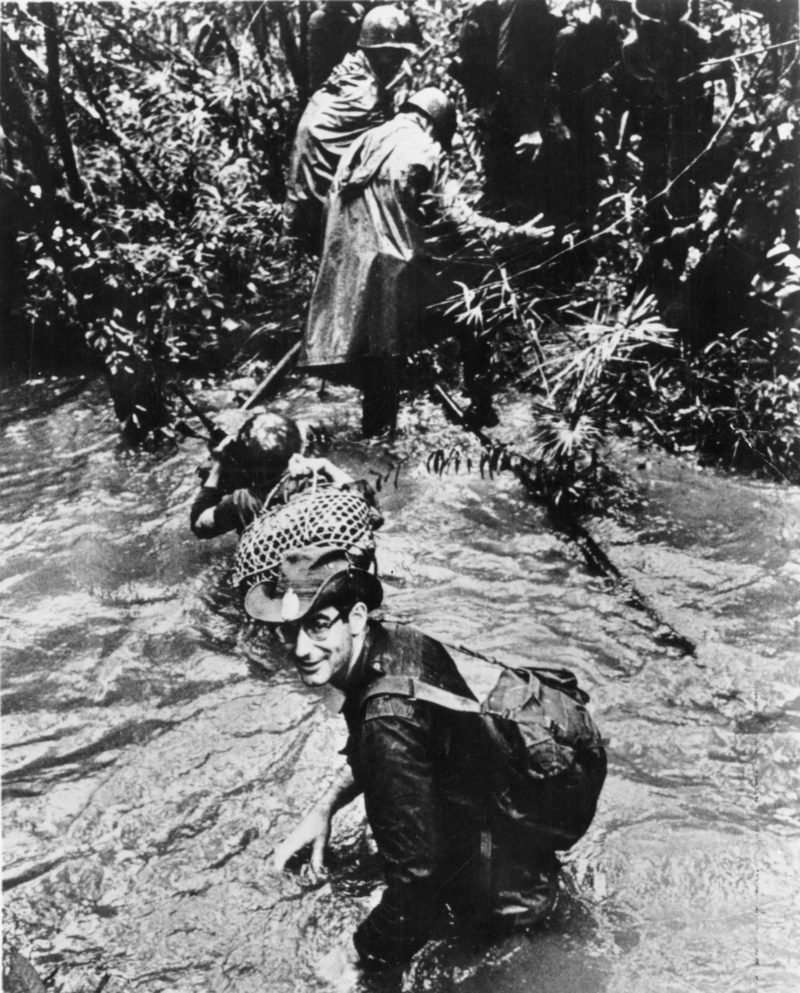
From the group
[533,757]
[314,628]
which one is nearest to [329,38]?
[314,628]

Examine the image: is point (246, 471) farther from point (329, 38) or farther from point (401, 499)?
point (329, 38)

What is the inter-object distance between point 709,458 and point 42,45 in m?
5.00

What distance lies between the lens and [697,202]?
5281 mm

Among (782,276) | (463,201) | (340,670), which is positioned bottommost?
(340,670)

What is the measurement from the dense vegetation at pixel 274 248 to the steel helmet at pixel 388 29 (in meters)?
0.98

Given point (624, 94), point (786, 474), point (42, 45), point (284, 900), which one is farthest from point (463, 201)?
point (284, 900)

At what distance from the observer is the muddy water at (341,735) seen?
8.27 feet

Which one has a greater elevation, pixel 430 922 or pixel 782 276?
pixel 782 276

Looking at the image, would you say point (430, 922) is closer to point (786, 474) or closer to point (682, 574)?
point (682, 574)

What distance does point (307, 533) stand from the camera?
229cm

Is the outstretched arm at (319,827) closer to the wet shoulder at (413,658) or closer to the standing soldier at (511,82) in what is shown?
the wet shoulder at (413,658)

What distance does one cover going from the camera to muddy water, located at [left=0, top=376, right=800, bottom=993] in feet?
8.27

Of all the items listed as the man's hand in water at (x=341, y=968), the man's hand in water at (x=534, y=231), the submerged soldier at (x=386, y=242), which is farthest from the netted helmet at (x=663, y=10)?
the man's hand in water at (x=341, y=968)

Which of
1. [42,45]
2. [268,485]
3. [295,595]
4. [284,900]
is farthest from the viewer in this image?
[42,45]
